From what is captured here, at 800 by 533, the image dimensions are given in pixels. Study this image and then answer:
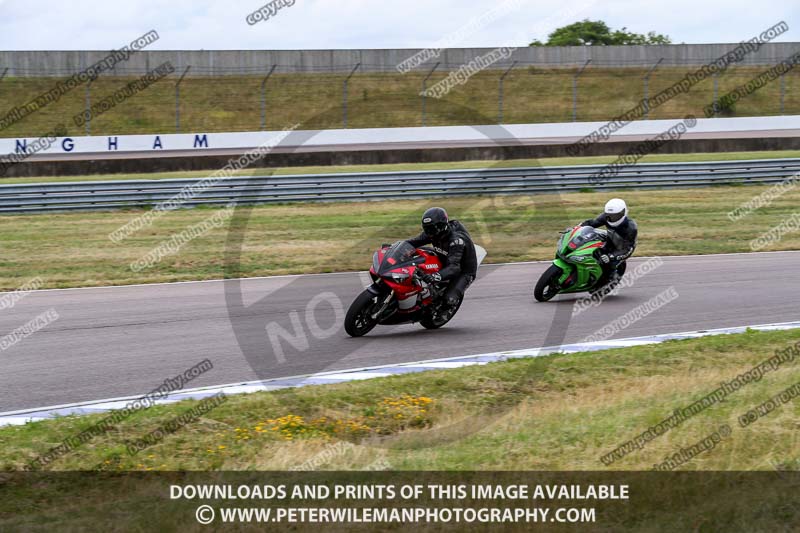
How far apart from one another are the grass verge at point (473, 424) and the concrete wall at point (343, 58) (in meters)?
41.3

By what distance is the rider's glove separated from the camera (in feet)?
36.1

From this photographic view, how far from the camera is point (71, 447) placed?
6.89 m

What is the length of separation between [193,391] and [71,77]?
40.3 m

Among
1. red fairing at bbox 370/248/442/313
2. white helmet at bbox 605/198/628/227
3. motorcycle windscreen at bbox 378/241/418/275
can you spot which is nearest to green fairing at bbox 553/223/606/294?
white helmet at bbox 605/198/628/227

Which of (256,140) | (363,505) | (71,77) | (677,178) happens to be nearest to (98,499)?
(363,505)

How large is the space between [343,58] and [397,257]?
4157cm

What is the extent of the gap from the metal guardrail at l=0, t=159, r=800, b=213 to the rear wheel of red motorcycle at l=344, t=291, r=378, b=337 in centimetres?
1256

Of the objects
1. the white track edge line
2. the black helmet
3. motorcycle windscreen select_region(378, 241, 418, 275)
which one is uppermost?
the black helmet

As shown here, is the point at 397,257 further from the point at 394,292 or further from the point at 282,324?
the point at 282,324

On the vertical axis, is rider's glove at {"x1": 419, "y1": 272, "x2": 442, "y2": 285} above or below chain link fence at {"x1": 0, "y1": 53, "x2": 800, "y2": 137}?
below

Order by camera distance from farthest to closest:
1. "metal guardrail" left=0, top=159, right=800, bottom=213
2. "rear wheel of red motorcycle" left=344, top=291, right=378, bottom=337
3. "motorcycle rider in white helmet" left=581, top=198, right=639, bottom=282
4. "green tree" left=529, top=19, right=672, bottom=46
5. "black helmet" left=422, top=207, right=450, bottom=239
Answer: "green tree" left=529, top=19, right=672, bottom=46 < "metal guardrail" left=0, top=159, right=800, bottom=213 < "motorcycle rider in white helmet" left=581, top=198, right=639, bottom=282 < "black helmet" left=422, top=207, right=450, bottom=239 < "rear wheel of red motorcycle" left=344, top=291, right=378, bottom=337

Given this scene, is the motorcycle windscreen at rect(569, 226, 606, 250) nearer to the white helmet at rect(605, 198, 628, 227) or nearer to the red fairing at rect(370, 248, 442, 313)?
the white helmet at rect(605, 198, 628, 227)

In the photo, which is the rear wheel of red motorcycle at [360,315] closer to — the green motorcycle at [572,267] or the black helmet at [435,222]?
the black helmet at [435,222]

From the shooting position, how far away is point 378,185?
24141 millimetres
